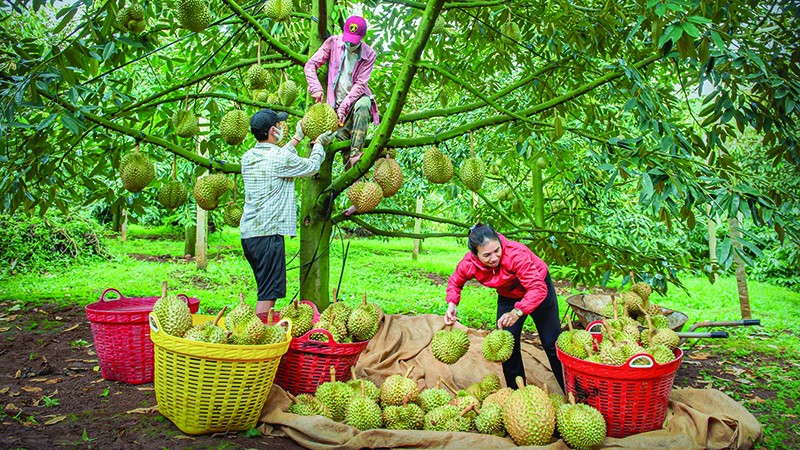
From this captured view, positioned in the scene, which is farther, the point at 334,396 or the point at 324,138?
the point at 324,138

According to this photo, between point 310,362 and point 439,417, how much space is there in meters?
0.87

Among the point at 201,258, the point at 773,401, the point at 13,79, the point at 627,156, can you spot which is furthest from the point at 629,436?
the point at 201,258

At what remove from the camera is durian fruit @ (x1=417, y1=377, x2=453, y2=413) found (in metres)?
3.50

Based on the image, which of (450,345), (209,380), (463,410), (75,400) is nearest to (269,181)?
(209,380)

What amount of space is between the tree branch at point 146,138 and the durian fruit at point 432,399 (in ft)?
7.70

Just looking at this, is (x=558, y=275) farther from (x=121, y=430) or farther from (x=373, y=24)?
(x=121, y=430)

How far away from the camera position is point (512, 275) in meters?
3.70

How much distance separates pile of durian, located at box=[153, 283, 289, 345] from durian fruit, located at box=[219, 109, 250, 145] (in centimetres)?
138

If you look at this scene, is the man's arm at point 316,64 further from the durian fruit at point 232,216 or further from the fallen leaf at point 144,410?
the fallen leaf at point 144,410

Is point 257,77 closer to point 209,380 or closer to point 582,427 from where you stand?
point 209,380

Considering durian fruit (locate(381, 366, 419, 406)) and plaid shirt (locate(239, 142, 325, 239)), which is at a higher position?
plaid shirt (locate(239, 142, 325, 239))

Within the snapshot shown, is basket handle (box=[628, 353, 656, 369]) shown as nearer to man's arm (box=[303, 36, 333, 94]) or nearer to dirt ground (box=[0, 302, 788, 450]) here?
dirt ground (box=[0, 302, 788, 450])

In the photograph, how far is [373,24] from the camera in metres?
6.35

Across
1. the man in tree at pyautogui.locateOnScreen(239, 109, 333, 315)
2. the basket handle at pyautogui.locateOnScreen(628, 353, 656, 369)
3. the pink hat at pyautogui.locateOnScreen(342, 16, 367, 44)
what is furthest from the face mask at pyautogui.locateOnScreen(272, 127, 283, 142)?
the basket handle at pyautogui.locateOnScreen(628, 353, 656, 369)
